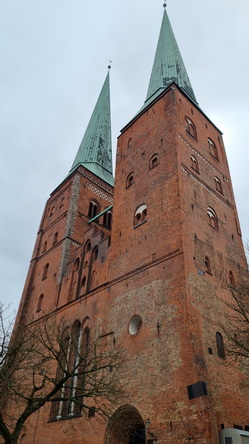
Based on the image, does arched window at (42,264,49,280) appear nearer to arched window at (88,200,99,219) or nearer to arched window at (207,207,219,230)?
arched window at (88,200,99,219)

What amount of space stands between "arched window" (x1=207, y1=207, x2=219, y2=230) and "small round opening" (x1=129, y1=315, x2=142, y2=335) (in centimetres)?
652

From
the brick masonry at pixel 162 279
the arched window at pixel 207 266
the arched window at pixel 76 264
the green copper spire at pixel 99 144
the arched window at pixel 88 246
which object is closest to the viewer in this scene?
the brick masonry at pixel 162 279

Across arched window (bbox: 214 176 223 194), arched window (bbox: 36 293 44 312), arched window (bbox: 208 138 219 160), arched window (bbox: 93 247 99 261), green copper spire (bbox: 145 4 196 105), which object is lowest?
arched window (bbox: 36 293 44 312)

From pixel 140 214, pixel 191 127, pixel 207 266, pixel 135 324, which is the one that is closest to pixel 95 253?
pixel 140 214

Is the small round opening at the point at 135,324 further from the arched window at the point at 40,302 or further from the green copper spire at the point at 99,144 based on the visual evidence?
the green copper spire at the point at 99,144

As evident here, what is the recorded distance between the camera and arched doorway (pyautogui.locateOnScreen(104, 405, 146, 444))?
48.5ft

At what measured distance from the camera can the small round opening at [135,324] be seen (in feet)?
53.5

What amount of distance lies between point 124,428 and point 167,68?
25219mm

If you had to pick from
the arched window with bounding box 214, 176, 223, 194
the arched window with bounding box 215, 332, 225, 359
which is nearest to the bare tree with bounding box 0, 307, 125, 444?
the arched window with bounding box 215, 332, 225, 359

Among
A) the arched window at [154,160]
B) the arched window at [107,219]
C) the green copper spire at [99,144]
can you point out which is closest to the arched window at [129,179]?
the arched window at [154,160]

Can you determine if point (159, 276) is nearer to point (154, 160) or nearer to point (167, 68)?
A: point (154, 160)

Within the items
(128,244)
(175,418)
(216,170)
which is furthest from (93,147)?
(175,418)

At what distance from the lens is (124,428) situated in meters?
15.0

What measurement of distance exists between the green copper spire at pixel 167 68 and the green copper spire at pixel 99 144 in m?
9.36
